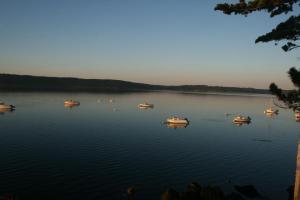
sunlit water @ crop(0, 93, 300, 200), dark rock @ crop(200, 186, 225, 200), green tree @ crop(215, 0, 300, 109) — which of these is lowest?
sunlit water @ crop(0, 93, 300, 200)

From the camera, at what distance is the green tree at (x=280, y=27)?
2342 cm

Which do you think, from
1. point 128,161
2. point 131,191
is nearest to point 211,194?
point 131,191

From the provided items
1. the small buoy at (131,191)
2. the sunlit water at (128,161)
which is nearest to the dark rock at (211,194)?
the sunlit water at (128,161)

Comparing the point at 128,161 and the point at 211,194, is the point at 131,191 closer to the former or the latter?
the point at 211,194

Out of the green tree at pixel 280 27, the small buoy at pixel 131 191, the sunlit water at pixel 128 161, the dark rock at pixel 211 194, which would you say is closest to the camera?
the green tree at pixel 280 27

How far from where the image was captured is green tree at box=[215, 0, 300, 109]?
23.4 m

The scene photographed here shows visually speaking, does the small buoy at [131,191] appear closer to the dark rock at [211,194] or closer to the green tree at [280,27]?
the dark rock at [211,194]

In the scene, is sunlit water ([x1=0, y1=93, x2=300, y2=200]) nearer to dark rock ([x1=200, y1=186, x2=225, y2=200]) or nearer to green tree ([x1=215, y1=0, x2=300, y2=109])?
dark rock ([x1=200, y1=186, x2=225, y2=200])

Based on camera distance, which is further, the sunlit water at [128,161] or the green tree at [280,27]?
the sunlit water at [128,161]

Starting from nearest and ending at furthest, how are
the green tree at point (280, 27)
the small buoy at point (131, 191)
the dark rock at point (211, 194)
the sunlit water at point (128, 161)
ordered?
the green tree at point (280, 27) < the dark rock at point (211, 194) < the small buoy at point (131, 191) < the sunlit water at point (128, 161)

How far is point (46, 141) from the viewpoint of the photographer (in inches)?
2640

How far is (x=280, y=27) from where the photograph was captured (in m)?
24.0

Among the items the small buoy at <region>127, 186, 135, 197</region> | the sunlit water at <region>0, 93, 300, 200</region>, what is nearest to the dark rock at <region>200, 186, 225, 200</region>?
the sunlit water at <region>0, 93, 300, 200</region>

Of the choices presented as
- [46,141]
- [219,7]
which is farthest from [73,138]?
[219,7]
